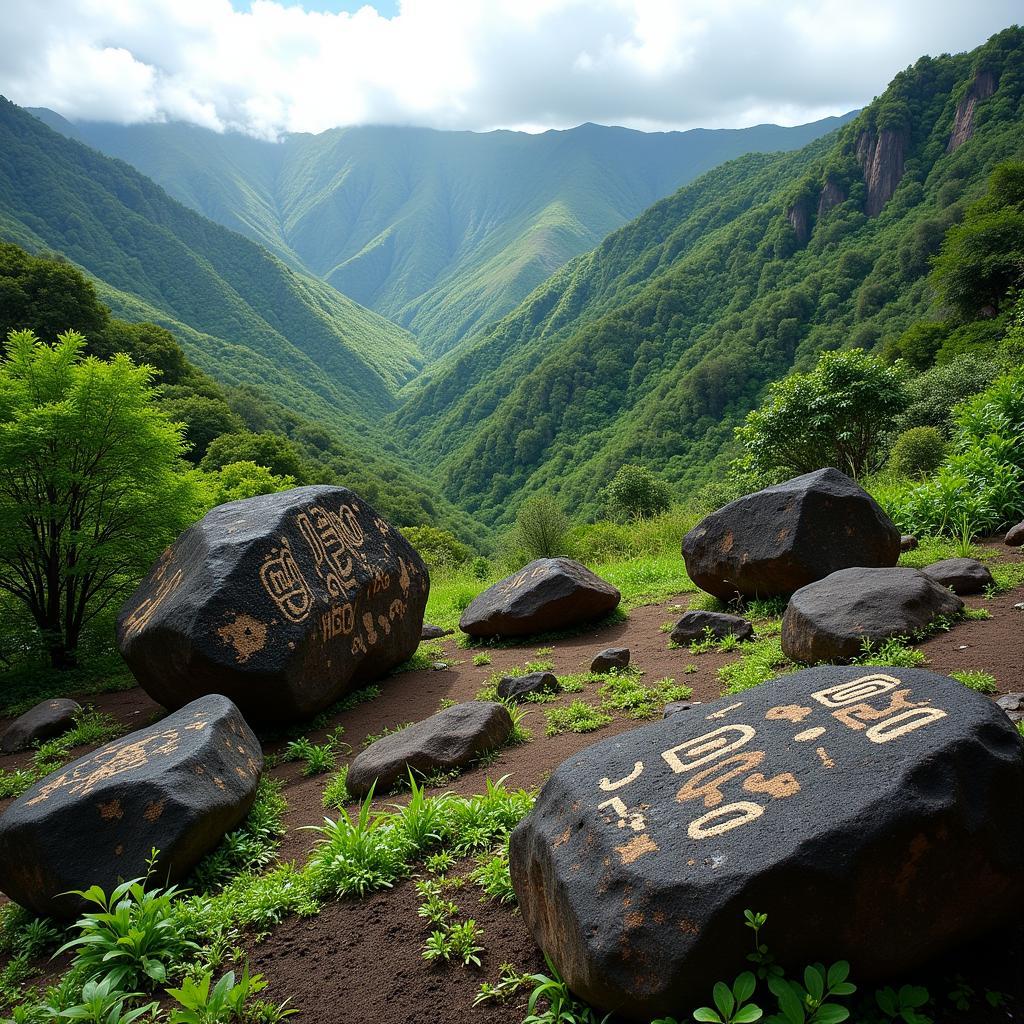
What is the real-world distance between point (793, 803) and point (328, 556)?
631cm

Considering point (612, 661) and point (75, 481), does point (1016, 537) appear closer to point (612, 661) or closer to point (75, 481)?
point (612, 661)

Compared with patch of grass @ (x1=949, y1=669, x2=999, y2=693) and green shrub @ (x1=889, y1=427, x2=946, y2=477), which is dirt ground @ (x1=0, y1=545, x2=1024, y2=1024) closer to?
patch of grass @ (x1=949, y1=669, x2=999, y2=693)

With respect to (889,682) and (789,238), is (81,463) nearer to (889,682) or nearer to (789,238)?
(889,682)

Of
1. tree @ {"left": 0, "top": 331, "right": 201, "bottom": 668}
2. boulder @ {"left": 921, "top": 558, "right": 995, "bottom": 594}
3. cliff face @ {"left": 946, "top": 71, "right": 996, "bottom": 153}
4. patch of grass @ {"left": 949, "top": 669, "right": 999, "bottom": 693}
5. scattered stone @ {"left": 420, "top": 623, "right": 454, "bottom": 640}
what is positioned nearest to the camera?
patch of grass @ {"left": 949, "top": 669, "right": 999, "bottom": 693}

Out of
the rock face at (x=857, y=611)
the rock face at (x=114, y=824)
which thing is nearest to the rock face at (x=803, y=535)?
the rock face at (x=857, y=611)

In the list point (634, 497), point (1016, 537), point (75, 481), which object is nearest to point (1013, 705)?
point (1016, 537)

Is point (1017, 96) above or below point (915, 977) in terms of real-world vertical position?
above

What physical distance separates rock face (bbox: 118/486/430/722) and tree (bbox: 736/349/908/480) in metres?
13.0

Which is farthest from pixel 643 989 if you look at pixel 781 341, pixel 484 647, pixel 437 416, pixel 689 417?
pixel 437 416

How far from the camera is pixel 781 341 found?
7044cm

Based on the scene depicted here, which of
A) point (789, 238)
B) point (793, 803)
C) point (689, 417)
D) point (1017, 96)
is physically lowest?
point (689, 417)

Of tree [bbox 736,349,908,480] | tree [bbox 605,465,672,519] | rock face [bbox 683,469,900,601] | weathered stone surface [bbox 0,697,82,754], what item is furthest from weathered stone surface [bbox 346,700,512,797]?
tree [bbox 605,465,672,519]

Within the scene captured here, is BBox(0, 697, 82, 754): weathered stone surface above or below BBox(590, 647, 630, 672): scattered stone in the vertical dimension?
below

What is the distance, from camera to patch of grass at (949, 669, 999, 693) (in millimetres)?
5125
